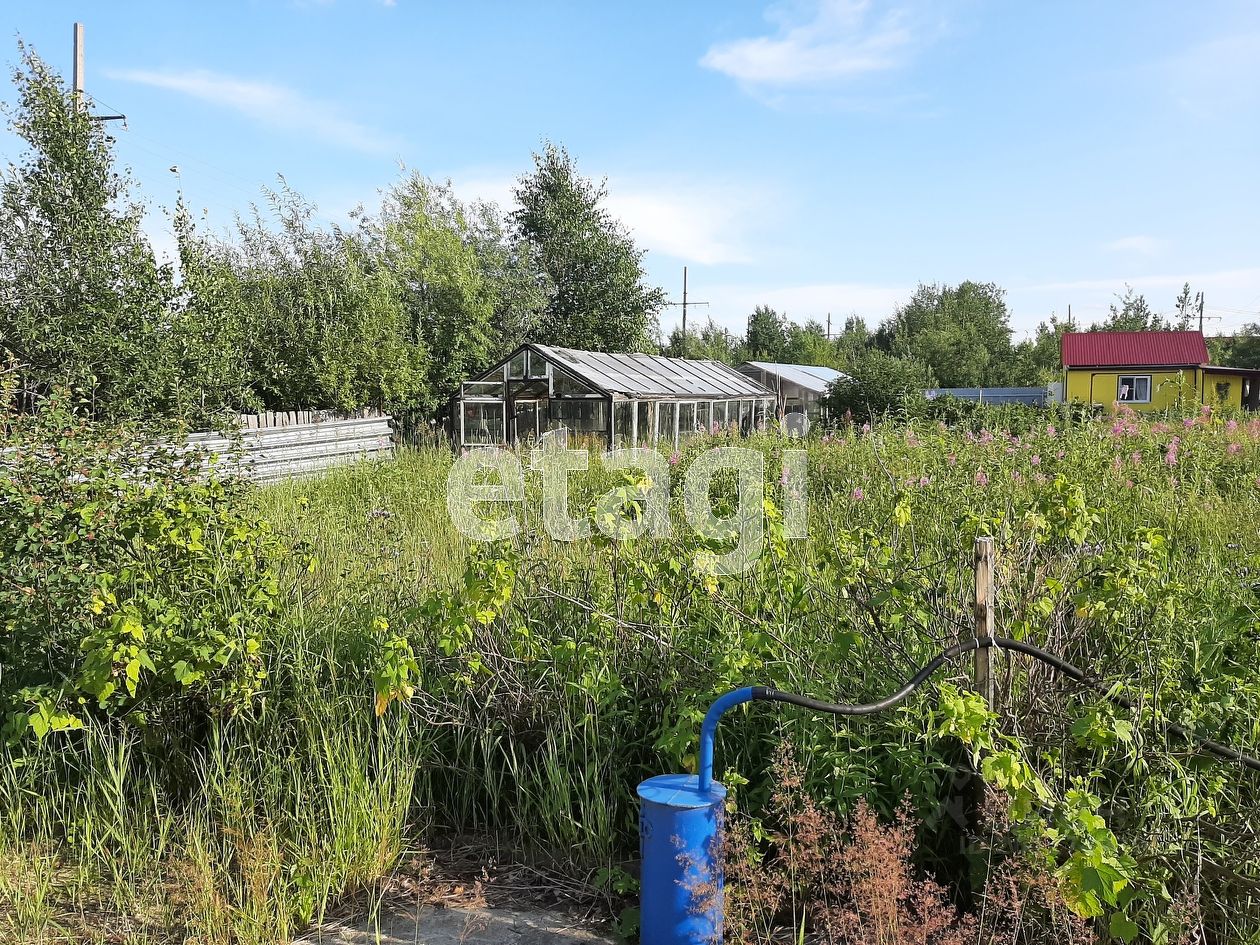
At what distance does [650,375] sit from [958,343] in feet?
88.6

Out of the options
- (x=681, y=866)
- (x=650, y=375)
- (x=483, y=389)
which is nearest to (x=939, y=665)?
(x=681, y=866)

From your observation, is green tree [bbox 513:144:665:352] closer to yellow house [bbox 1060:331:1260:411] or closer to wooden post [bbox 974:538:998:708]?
yellow house [bbox 1060:331:1260:411]

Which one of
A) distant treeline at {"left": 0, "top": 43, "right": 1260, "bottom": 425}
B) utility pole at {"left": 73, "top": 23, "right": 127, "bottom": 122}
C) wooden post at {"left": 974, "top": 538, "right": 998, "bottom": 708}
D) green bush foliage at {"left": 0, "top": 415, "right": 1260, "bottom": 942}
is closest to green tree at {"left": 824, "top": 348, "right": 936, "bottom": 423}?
distant treeline at {"left": 0, "top": 43, "right": 1260, "bottom": 425}

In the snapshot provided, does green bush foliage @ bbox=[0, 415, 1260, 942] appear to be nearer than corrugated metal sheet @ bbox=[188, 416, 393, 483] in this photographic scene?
Yes

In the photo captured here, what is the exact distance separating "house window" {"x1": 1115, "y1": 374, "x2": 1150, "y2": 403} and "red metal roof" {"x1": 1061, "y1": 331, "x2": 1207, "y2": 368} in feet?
1.49

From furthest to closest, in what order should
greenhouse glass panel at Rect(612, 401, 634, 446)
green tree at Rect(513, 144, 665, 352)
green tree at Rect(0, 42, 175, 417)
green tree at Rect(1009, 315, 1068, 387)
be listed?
green tree at Rect(1009, 315, 1068, 387) < green tree at Rect(513, 144, 665, 352) < greenhouse glass panel at Rect(612, 401, 634, 446) < green tree at Rect(0, 42, 175, 417)

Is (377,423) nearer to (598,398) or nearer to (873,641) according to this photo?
(598,398)

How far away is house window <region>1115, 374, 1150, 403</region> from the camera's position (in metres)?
32.1

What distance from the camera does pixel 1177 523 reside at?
5.84 metres

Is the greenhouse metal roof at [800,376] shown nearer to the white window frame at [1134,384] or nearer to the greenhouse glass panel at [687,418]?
the greenhouse glass panel at [687,418]

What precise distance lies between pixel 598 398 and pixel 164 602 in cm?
1323

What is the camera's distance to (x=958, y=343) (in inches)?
1614

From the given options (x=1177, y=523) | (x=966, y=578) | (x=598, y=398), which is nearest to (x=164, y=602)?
(x=966, y=578)

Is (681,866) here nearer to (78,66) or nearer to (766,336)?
(78,66)
